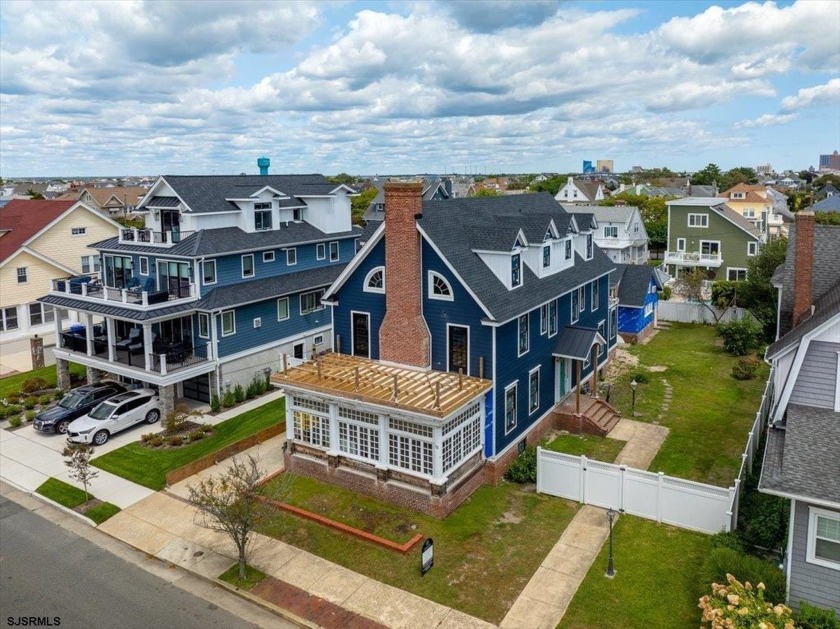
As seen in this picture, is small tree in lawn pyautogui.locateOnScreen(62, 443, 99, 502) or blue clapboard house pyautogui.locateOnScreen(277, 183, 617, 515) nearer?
blue clapboard house pyautogui.locateOnScreen(277, 183, 617, 515)

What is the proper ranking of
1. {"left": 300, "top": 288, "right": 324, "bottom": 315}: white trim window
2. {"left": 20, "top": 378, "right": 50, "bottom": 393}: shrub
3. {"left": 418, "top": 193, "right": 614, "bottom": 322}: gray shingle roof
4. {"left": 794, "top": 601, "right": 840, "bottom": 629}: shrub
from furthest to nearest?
{"left": 300, "top": 288, "right": 324, "bottom": 315}: white trim window < {"left": 20, "top": 378, "right": 50, "bottom": 393}: shrub < {"left": 418, "top": 193, "right": 614, "bottom": 322}: gray shingle roof < {"left": 794, "top": 601, "right": 840, "bottom": 629}: shrub

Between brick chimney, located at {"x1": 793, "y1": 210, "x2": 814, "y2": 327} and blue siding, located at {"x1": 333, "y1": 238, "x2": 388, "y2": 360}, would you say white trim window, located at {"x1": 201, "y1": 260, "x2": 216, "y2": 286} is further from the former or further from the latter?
brick chimney, located at {"x1": 793, "y1": 210, "x2": 814, "y2": 327}

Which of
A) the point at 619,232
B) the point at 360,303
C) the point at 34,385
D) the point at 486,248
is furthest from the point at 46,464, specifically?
the point at 619,232

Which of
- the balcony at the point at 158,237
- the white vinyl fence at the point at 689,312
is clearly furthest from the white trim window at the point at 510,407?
the white vinyl fence at the point at 689,312

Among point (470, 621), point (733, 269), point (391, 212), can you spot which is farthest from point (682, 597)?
point (733, 269)

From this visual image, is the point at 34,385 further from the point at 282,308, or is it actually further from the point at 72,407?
the point at 282,308

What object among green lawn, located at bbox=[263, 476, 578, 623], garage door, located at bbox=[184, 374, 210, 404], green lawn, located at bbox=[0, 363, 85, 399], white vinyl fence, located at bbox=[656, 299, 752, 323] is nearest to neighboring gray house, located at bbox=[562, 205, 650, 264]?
white vinyl fence, located at bbox=[656, 299, 752, 323]
